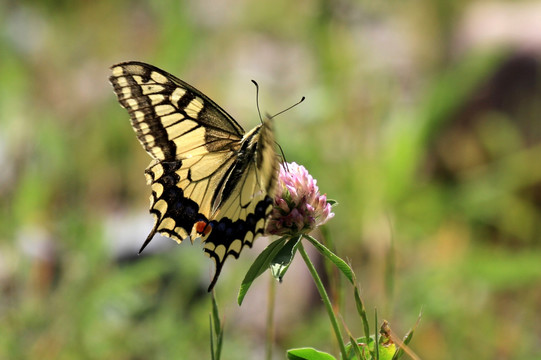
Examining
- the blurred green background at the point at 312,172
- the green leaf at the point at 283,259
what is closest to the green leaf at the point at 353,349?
the green leaf at the point at 283,259

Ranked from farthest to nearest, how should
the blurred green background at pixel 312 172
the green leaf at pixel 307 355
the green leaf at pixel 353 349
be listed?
1. the blurred green background at pixel 312 172
2. the green leaf at pixel 307 355
3. the green leaf at pixel 353 349

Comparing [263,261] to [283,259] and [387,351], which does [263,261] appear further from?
[387,351]

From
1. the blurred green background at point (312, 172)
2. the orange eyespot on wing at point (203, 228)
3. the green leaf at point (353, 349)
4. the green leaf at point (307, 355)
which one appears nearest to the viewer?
the green leaf at point (353, 349)

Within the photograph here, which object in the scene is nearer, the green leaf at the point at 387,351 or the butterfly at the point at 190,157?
the green leaf at the point at 387,351

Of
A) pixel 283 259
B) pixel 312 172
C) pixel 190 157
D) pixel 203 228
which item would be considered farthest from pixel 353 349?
pixel 312 172

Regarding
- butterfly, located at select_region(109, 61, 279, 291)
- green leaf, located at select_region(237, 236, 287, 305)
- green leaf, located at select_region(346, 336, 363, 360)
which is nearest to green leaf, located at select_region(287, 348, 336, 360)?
green leaf, located at select_region(346, 336, 363, 360)

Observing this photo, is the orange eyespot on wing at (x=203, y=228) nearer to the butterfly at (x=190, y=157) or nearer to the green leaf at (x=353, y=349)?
the butterfly at (x=190, y=157)
